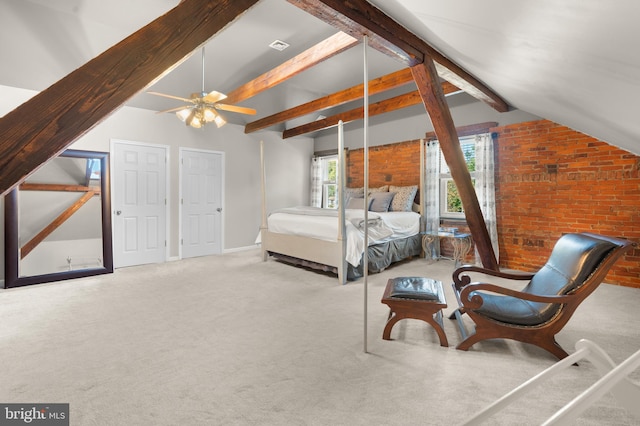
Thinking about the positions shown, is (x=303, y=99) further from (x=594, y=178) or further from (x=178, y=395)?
(x=178, y=395)

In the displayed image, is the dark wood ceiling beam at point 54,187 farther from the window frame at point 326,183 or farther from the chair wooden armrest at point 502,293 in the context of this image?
the chair wooden armrest at point 502,293

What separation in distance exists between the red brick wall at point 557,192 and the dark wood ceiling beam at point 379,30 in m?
1.97

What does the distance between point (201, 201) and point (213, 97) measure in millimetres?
2779

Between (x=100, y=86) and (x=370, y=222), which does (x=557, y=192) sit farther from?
(x=100, y=86)

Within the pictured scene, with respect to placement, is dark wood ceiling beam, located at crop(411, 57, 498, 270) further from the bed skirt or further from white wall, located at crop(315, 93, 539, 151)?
white wall, located at crop(315, 93, 539, 151)

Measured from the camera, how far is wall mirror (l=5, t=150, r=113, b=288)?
3.91 m

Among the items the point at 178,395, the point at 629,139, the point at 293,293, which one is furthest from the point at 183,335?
the point at 629,139

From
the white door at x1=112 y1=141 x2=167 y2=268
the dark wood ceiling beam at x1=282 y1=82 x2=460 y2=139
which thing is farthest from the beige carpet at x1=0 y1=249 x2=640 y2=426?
the dark wood ceiling beam at x1=282 y1=82 x2=460 y2=139

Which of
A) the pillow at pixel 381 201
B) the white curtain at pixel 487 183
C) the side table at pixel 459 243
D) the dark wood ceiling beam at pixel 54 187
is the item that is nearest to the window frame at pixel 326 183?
the pillow at pixel 381 201

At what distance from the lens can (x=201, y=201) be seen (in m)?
5.76

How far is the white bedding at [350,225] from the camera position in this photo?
398 centimetres

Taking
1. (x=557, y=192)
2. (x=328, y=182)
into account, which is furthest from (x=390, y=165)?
(x=557, y=192)

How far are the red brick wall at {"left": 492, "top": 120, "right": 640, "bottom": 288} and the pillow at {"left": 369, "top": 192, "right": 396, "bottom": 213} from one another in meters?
1.70

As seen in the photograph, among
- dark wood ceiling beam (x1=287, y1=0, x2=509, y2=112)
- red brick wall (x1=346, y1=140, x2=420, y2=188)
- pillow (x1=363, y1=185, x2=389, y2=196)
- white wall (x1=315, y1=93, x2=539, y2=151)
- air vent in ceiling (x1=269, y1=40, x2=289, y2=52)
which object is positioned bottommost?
pillow (x1=363, y1=185, x2=389, y2=196)
